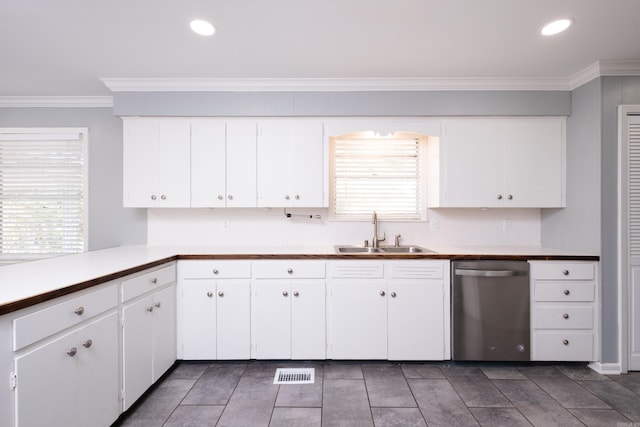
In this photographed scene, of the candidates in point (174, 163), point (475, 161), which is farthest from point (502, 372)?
point (174, 163)

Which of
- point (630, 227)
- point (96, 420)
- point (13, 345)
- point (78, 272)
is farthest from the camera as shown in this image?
point (630, 227)

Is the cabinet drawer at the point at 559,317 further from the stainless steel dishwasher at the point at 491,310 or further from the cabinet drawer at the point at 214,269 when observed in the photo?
the cabinet drawer at the point at 214,269

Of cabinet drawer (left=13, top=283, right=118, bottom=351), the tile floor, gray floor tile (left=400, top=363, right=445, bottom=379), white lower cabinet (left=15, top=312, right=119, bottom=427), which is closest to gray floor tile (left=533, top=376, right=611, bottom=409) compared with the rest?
the tile floor

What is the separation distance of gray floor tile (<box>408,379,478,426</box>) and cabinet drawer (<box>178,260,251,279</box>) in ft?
5.00

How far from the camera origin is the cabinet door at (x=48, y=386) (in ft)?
3.93

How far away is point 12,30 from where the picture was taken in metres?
1.96

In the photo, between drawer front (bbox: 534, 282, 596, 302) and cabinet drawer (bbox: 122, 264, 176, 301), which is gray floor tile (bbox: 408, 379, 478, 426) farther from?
cabinet drawer (bbox: 122, 264, 176, 301)

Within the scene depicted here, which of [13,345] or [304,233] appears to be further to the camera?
[304,233]

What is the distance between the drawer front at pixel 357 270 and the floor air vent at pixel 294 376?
0.75 meters

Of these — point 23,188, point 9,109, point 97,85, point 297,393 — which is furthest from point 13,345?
point 9,109

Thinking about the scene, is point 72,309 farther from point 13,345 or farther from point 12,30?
point 12,30

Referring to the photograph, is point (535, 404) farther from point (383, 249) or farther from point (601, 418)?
point (383, 249)

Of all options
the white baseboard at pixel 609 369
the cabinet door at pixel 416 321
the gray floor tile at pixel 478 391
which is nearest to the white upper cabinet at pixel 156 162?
the cabinet door at pixel 416 321

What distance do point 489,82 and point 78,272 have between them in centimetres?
335
